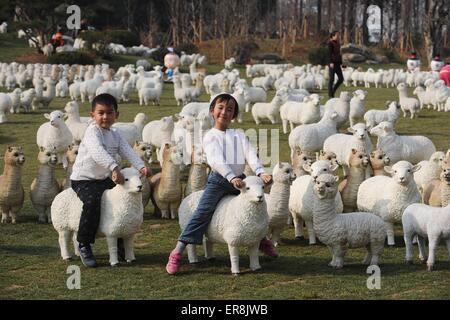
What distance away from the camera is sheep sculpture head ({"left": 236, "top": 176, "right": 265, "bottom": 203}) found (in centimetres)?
617

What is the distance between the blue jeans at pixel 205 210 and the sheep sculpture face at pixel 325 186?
0.74 meters

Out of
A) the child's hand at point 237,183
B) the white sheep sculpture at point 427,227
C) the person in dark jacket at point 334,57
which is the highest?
the person in dark jacket at point 334,57

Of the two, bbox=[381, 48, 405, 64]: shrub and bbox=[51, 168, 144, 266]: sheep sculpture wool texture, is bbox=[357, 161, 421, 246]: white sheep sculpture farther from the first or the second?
bbox=[381, 48, 405, 64]: shrub

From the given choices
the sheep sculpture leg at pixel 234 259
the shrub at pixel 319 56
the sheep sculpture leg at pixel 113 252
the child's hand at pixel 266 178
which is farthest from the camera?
the shrub at pixel 319 56

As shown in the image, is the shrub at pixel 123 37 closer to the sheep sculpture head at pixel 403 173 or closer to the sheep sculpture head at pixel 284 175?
the sheep sculpture head at pixel 284 175

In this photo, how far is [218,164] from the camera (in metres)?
6.35

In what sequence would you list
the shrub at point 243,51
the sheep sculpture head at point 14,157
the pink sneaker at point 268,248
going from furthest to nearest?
the shrub at point 243,51, the sheep sculpture head at point 14,157, the pink sneaker at point 268,248

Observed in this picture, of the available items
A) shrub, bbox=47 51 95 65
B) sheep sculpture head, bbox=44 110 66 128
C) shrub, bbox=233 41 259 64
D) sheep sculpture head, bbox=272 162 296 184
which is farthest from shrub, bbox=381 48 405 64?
sheep sculpture head, bbox=272 162 296 184

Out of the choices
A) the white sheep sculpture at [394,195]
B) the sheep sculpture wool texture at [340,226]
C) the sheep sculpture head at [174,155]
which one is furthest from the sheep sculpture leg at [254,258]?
the sheep sculpture head at [174,155]

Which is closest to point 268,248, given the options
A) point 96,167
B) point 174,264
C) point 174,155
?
point 174,264

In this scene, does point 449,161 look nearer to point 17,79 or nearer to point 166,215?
point 166,215

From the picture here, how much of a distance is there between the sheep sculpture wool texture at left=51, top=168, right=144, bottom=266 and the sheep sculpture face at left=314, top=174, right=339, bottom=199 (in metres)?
1.53

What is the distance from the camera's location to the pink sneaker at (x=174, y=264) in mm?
6473
